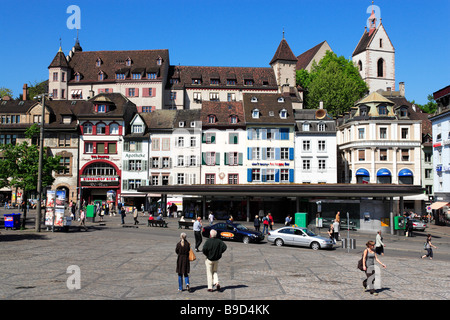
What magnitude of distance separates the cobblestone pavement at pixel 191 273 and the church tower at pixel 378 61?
80847 millimetres

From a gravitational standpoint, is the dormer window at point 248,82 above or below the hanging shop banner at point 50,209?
above

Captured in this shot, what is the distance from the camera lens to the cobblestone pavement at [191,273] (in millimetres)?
14445

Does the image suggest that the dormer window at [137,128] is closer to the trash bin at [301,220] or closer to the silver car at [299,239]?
the trash bin at [301,220]

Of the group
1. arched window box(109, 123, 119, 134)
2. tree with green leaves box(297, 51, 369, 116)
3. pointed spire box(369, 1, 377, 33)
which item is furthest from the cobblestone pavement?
pointed spire box(369, 1, 377, 33)

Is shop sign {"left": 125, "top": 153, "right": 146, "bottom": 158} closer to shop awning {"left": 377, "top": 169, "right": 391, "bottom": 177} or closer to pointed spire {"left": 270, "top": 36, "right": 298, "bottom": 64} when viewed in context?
shop awning {"left": 377, "top": 169, "right": 391, "bottom": 177}

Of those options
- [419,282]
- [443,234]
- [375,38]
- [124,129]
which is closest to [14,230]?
[419,282]

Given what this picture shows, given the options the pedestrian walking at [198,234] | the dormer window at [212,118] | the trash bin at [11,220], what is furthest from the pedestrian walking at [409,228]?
the trash bin at [11,220]

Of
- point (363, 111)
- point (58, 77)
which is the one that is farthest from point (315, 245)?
point (58, 77)

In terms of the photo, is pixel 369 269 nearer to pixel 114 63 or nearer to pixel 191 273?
pixel 191 273

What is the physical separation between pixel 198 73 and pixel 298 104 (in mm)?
20087

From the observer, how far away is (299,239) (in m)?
30.2

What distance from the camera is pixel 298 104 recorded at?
82938mm

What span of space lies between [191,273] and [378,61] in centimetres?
9734

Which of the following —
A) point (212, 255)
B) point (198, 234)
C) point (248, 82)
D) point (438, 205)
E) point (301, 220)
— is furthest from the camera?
point (248, 82)
